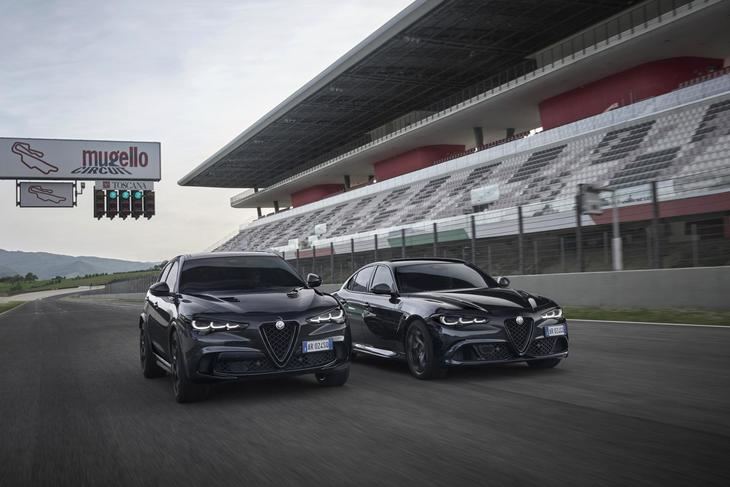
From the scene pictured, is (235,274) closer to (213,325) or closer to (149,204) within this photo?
(213,325)

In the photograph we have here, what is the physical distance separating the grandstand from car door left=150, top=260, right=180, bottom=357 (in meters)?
10.0

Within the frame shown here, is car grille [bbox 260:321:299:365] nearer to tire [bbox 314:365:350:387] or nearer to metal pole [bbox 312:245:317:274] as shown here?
tire [bbox 314:365:350:387]

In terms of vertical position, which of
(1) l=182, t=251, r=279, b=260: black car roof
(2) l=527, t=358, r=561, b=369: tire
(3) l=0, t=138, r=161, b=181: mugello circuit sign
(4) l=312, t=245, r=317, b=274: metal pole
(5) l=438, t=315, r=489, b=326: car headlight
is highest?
(3) l=0, t=138, r=161, b=181: mugello circuit sign

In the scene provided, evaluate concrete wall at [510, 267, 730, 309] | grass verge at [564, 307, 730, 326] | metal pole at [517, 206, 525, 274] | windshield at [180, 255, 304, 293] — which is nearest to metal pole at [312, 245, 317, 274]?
metal pole at [517, 206, 525, 274]

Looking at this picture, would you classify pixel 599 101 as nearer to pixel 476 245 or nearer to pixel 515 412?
pixel 476 245

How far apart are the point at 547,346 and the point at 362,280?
A: 295 cm

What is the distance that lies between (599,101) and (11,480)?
36.9 metres

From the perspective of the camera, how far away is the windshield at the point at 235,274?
7.95 m

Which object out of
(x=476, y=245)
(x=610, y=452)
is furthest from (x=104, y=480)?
(x=476, y=245)

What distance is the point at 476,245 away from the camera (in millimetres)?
20438

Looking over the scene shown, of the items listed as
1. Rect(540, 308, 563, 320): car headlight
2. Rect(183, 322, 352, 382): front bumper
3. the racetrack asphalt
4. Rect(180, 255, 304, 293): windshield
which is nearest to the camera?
the racetrack asphalt

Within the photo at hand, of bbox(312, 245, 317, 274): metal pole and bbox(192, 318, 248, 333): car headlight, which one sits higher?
bbox(312, 245, 317, 274): metal pole

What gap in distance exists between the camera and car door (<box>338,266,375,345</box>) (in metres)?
9.38

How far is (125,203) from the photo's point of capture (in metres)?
41.6
